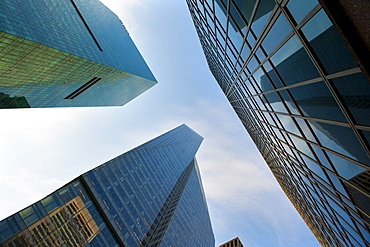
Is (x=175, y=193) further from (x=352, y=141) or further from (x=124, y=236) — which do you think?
(x=352, y=141)

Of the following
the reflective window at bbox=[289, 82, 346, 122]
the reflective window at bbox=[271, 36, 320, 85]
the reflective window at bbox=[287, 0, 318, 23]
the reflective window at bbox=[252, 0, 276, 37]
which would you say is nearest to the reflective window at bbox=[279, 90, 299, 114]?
the reflective window at bbox=[289, 82, 346, 122]

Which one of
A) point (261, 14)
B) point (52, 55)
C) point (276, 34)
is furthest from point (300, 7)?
point (52, 55)

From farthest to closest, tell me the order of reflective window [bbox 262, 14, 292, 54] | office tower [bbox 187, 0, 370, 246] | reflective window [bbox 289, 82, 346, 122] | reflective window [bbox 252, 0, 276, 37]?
reflective window [bbox 252, 0, 276, 37] < reflective window [bbox 262, 14, 292, 54] < reflective window [bbox 289, 82, 346, 122] < office tower [bbox 187, 0, 370, 246]

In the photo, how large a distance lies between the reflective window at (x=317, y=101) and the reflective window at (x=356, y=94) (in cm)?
78

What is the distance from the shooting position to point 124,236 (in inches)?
1694

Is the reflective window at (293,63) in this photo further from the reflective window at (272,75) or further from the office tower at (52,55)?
the office tower at (52,55)

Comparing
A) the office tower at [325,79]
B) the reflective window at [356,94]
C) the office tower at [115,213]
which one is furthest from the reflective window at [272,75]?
the office tower at [115,213]

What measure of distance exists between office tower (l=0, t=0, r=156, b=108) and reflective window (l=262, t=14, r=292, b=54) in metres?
43.7

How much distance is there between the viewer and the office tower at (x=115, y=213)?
88.9ft

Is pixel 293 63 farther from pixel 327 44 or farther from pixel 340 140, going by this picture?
pixel 340 140

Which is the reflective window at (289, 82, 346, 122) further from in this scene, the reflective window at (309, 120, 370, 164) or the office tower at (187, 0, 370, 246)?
the reflective window at (309, 120, 370, 164)

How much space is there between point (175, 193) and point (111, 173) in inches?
1869

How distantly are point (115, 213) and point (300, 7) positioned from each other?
46.8m

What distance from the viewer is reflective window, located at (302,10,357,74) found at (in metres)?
6.43
